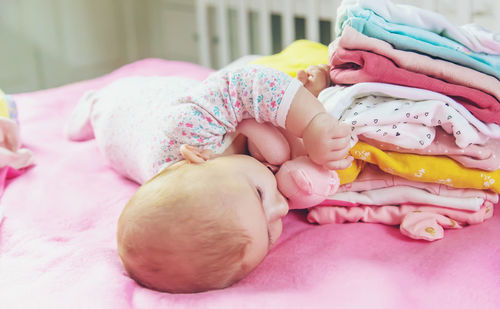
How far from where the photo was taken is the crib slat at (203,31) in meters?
2.24

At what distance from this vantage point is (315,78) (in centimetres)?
105

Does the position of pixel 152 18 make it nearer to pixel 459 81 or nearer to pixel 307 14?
pixel 307 14

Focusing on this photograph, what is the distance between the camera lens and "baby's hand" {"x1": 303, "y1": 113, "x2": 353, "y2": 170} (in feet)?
2.84

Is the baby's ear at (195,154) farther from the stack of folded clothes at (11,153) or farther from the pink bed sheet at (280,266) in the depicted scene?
the stack of folded clothes at (11,153)

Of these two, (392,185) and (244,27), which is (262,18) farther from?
(392,185)

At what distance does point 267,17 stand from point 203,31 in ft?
1.22

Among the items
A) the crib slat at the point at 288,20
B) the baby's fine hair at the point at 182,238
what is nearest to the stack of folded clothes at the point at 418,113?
the baby's fine hair at the point at 182,238

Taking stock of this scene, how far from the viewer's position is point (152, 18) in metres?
2.73

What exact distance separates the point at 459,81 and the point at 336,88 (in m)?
0.21

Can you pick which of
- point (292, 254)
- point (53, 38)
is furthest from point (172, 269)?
point (53, 38)

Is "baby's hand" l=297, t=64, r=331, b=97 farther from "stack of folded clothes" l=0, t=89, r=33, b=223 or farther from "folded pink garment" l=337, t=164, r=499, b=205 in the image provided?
"stack of folded clothes" l=0, t=89, r=33, b=223

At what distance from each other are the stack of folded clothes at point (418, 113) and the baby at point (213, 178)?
8 cm

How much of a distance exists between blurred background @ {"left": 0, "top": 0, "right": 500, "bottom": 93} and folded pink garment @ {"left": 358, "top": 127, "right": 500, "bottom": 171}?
1175 millimetres

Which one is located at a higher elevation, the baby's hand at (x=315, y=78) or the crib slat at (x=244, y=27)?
the baby's hand at (x=315, y=78)
